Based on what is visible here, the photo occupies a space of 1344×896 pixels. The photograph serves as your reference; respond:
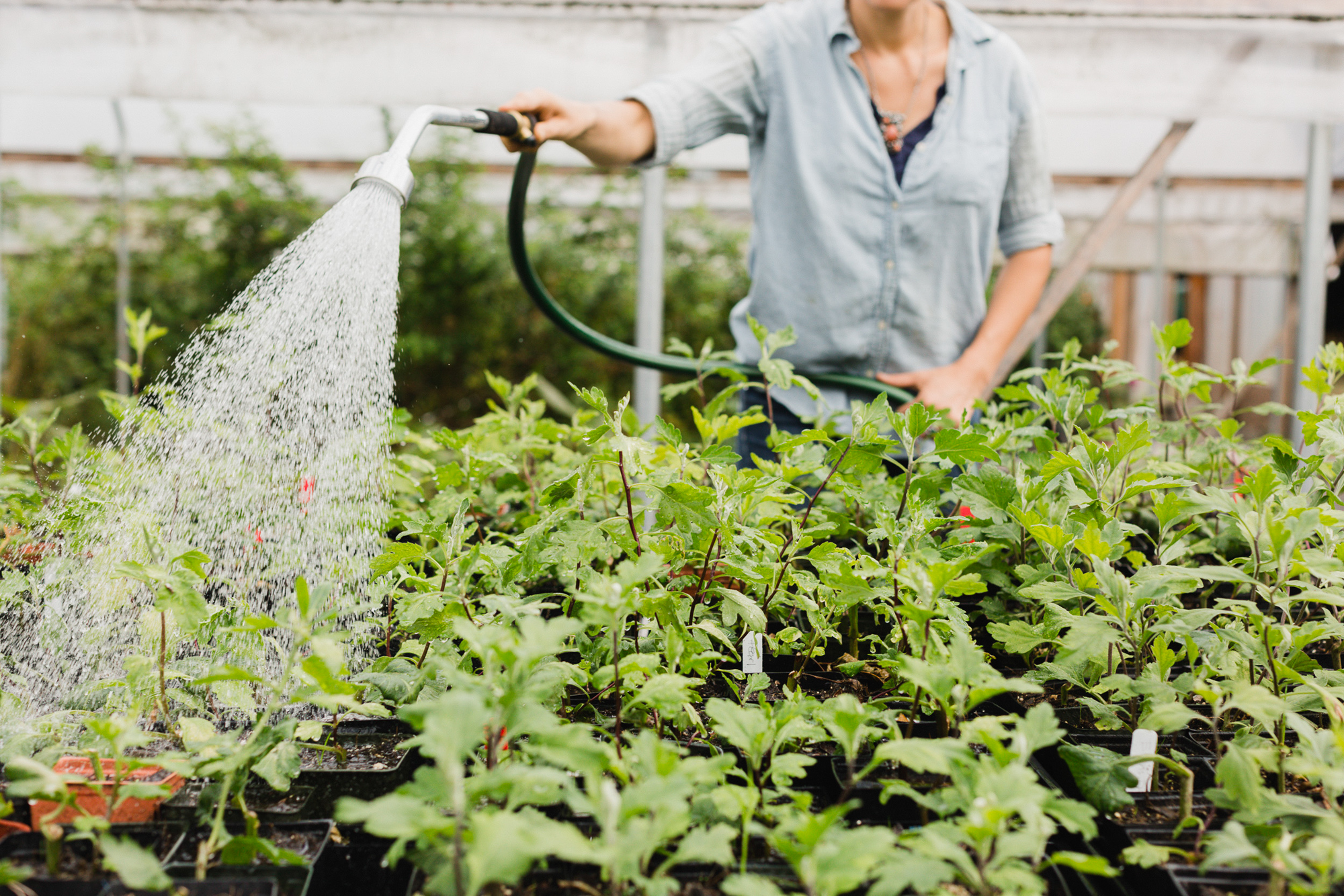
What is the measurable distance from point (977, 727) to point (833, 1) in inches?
68.7

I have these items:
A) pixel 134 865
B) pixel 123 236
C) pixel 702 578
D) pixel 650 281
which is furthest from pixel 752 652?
pixel 123 236

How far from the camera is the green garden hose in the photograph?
1.77m

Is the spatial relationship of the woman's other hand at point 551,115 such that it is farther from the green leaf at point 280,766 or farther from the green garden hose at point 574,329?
the green leaf at point 280,766

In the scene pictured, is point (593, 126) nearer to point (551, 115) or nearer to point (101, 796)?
point (551, 115)

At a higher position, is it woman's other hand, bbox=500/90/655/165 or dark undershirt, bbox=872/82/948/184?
dark undershirt, bbox=872/82/948/184

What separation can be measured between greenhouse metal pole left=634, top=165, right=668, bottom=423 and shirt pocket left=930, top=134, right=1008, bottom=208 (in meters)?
1.46

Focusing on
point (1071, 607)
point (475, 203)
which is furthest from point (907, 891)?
point (475, 203)

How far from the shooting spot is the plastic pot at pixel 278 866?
2.21 feet

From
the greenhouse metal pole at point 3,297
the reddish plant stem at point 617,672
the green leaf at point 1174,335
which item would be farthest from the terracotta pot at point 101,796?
the greenhouse metal pole at point 3,297

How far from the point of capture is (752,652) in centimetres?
95

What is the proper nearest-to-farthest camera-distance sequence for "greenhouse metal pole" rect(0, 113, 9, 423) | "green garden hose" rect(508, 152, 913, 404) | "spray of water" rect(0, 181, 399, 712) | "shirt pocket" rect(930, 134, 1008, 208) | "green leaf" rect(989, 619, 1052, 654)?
1. "green leaf" rect(989, 619, 1052, 654)
2. "spray of water" rect(0, 181, 399, 712)
3. "green garden hose" rect(508, 152, 913, 404)
4. "shirt pocket" rect(930, 134, 1008, 208)
5. "greenhouse metal pole" rect(0, 113, 9, 423)

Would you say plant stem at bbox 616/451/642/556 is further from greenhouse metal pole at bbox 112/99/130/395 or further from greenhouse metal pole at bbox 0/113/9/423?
greenhouse metal pole at bbox 0/113/9/423

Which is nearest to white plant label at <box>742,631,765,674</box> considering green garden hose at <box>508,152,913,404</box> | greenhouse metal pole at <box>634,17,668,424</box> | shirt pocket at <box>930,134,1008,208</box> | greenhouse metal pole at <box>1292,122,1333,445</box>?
green garden hose at <box>508,152,913,404</box>

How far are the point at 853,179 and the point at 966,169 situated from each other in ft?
0.76
